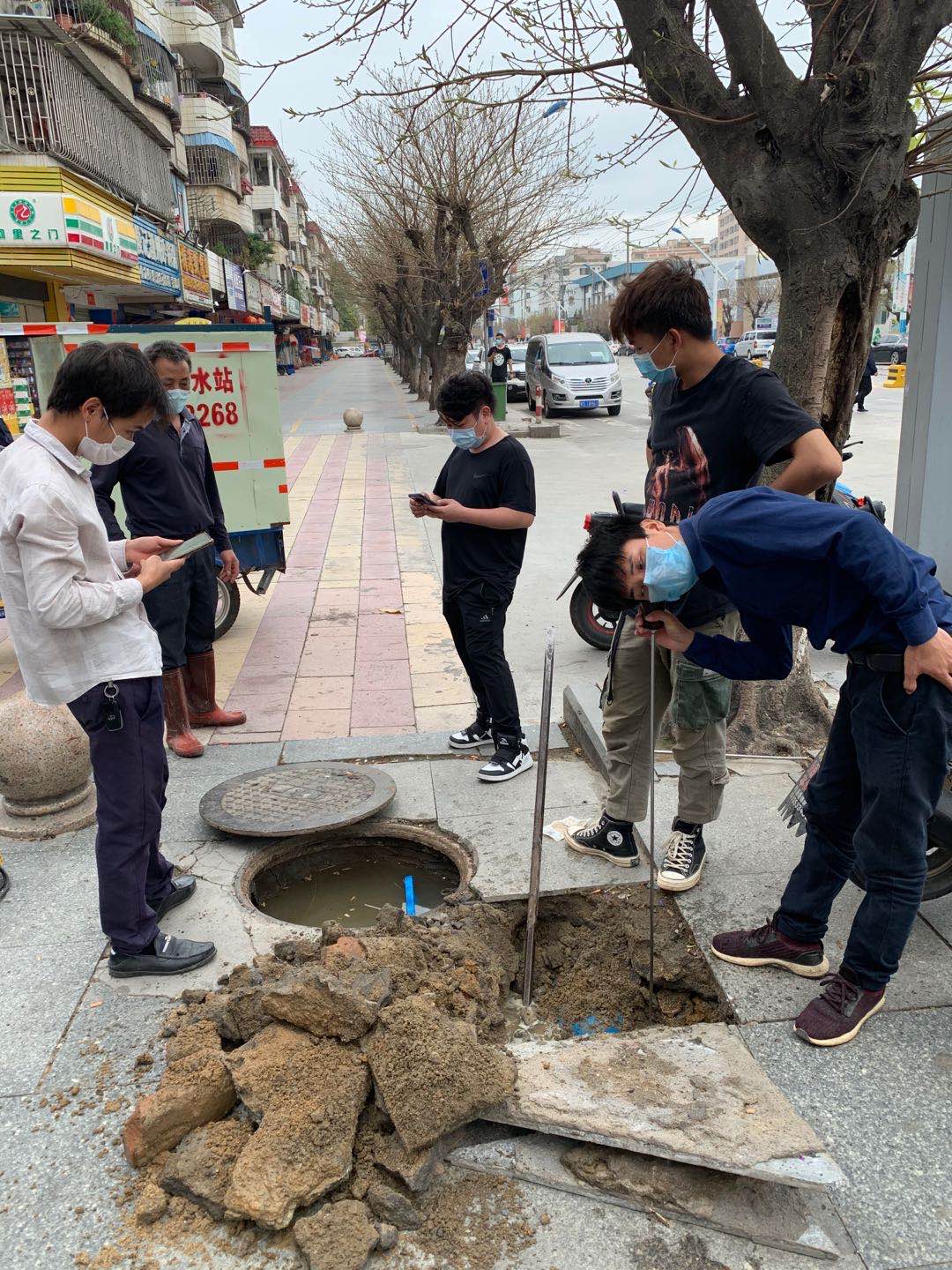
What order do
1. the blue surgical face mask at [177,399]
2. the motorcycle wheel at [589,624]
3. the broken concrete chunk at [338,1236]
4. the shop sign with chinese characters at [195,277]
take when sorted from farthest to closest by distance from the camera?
1. the shop sign with chinese characters at [195,277]
2. the motorcycle wheel at [589,624]
3. the blue surgical face mask at [177,399]
4. the broken concrete chunk at [338,1236]

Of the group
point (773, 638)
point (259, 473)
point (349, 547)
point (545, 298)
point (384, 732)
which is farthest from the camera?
point (545, 298)

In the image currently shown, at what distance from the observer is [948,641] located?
2.34 meters

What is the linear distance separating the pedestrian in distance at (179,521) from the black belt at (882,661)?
3352 mm

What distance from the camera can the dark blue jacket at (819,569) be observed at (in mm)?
2260

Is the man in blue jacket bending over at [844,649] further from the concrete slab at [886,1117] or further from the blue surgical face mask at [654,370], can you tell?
the blue surgical face mask at [654,370]

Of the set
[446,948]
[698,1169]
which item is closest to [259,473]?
[446,948]

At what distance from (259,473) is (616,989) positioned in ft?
15.9

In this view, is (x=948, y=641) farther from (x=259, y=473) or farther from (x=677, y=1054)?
(x=259, y=473)

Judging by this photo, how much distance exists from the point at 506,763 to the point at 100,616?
7.08 feet

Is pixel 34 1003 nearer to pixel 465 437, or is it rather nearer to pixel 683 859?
pixel 683 859

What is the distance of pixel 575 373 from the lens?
2244 centimetres

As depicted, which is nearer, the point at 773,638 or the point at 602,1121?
the point at 602,1121

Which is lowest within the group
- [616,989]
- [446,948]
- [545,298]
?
[616,989]

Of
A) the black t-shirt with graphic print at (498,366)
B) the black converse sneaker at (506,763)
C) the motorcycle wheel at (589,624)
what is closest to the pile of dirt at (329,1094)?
the black converse sneaker at (506,763)
